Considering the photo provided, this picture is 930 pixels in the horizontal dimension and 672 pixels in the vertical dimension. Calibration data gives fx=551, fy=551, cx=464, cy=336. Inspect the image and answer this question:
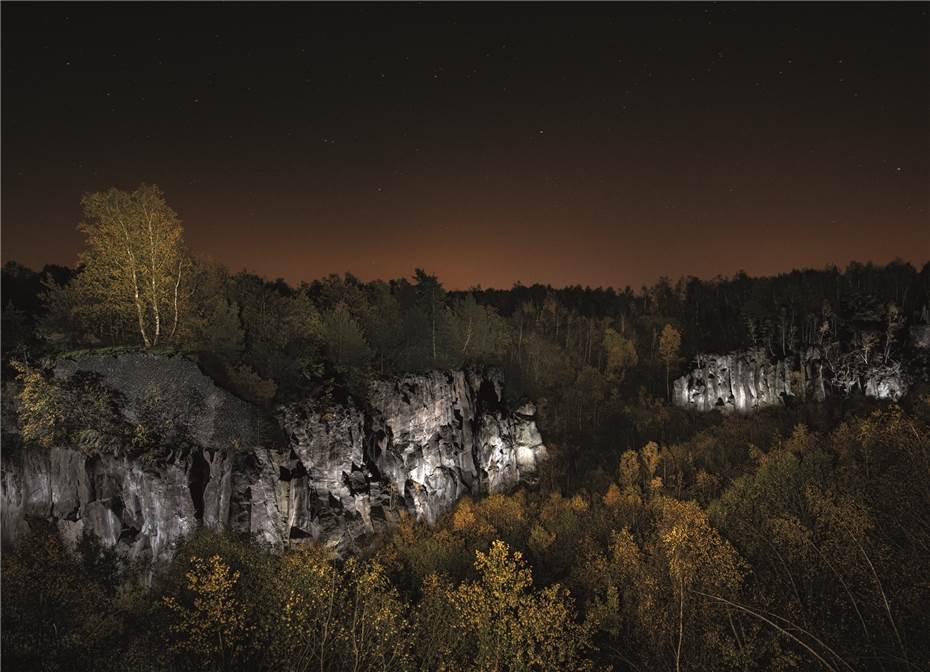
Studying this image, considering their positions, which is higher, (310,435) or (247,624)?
(310,435)

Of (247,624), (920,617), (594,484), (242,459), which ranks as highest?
(242,459)

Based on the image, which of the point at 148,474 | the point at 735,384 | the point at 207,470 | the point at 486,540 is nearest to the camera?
the point at 148,474

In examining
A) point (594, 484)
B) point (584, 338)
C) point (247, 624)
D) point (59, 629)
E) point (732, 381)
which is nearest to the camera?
point (59, 629)

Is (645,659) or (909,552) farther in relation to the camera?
(645,659)

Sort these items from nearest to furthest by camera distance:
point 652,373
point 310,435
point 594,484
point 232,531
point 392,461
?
point 232,531
point 310,435
point 392,461
point 594,484
point 652,373

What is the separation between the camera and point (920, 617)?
68.2ft

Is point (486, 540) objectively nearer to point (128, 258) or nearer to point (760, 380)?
point (128, 258)

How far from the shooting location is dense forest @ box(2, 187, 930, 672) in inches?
860

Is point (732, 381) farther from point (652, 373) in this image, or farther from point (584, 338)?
point (584, 338)

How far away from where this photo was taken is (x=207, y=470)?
3094 centimetres

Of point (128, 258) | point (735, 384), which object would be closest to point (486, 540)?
point (128, 258)

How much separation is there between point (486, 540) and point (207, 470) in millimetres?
23244

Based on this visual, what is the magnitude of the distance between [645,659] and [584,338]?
7420 cm

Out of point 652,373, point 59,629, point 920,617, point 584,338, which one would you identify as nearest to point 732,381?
point 652,373
